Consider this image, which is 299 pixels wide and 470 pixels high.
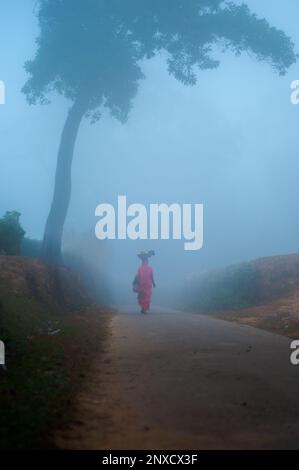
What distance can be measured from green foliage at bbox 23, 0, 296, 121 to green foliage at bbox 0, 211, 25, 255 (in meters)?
8.21

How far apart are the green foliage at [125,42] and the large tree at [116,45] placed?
1.8 inches

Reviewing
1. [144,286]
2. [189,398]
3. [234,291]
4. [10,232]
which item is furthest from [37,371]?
[234,291]

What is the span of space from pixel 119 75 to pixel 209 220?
9223 cm

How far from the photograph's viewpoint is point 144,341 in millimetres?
8383

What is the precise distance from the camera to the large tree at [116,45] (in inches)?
834

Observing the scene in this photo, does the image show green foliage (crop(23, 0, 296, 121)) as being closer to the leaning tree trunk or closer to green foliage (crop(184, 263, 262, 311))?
the leaning tree trunk

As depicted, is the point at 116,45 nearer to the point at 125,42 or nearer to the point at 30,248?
the point at 125,42

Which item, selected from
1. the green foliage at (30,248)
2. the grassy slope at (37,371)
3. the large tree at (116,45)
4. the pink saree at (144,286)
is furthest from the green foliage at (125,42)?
the grassy slope at (37,371)

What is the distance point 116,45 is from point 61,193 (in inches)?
311

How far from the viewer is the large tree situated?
69.5 ft

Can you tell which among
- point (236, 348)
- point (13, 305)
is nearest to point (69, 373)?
point (236, 348)

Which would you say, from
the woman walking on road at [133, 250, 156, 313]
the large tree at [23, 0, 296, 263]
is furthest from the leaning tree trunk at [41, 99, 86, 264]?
the woman walking on road at [133, 250, 156, 313]

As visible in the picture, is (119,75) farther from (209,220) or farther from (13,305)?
(209,220)

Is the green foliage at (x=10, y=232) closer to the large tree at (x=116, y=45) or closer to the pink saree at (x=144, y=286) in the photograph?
the large tree at (x=116, y=45)
